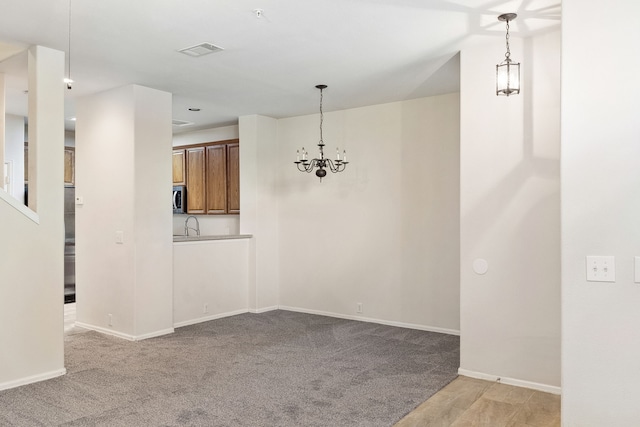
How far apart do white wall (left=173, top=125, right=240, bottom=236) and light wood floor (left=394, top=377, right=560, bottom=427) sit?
4.47 metres

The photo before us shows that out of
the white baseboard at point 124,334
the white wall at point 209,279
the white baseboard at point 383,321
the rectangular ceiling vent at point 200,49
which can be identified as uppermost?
the rectangular ceiling vent at point 200,49

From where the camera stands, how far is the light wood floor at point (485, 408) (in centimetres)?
312

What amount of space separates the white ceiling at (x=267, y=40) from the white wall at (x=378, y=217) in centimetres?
55

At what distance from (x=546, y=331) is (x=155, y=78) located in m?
4.14

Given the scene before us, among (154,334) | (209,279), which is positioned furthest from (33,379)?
(209,279)

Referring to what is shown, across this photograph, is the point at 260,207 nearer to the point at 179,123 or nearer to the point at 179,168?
the point at 179,123

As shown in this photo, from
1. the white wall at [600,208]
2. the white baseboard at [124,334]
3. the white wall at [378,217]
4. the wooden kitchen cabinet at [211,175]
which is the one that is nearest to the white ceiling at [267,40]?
the white wall at [378,217]

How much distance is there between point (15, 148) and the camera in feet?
21.7

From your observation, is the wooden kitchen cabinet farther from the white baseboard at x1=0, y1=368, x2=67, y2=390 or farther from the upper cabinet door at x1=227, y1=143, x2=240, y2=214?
the white baseboard at x1=0, y1=368, x2=67, y2=390

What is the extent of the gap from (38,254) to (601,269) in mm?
3850

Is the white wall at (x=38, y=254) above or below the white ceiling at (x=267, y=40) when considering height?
below

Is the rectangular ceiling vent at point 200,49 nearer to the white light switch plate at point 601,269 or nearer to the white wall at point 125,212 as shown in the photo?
the white wall at point 125,212

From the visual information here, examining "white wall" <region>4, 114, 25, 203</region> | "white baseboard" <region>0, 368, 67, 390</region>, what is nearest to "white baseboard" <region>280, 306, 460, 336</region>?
"white baseboard" <region>0, 368, 67, 390</region>

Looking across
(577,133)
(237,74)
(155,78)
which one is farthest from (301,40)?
(577,133)
